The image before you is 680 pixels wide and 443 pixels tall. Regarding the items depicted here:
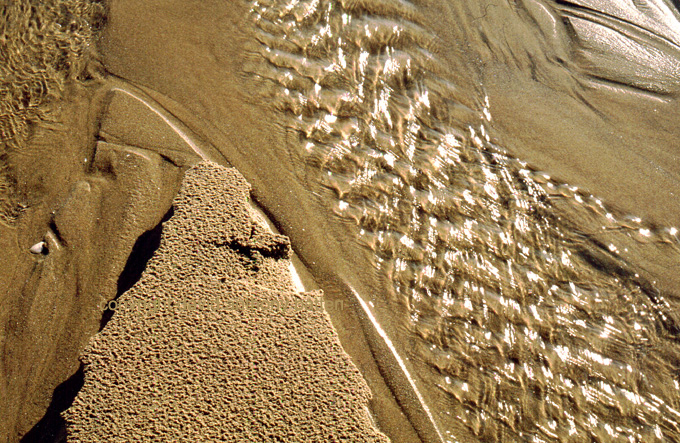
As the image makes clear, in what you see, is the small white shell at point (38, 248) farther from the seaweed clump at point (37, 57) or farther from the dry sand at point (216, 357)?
the dry sand at point (216, 357)

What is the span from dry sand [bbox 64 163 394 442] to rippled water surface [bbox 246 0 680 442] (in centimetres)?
51

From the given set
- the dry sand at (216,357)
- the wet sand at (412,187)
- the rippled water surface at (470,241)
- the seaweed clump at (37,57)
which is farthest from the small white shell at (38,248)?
the rippled water surface at (470,241)

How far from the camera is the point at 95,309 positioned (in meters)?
2.36

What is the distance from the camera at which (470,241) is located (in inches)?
104

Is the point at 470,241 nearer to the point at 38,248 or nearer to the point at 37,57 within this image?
the point at 38,248

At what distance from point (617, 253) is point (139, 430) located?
2543 mm

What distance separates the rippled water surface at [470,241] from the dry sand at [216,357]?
1.66 feet

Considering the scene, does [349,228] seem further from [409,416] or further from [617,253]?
[617,253]

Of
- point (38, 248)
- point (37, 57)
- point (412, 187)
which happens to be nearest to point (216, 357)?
point (38, 248)

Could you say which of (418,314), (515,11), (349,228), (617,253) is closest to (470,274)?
(418,314)

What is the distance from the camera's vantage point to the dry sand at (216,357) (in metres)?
2.00

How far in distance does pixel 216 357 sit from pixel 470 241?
56.7 inches

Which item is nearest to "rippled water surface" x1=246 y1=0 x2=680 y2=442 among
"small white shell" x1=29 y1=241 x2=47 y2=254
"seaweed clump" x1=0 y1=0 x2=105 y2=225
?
"seaweed clump" x1=0 y1=0 x2=105 y2=225

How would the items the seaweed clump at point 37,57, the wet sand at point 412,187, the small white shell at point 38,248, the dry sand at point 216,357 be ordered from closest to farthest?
the dry sand at point 216,357 < the wet sand at point 412,187 < the small white shell at point 38,248 < the seaweed clump at point 37,57
